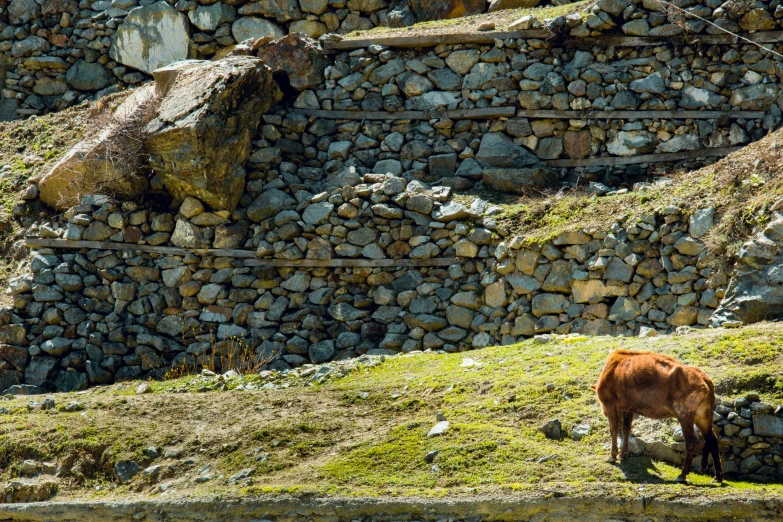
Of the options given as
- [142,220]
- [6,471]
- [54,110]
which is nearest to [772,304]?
[6,471]

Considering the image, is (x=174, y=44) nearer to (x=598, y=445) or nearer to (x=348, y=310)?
(x=348, y=310)

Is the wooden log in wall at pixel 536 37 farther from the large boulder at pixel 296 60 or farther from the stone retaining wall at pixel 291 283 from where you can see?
the stone retaining wall at pixel 291 283

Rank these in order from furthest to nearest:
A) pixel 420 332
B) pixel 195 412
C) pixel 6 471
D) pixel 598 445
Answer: pixel 420 332, pixel 195 412, pixel 6 471, pixel 598 445

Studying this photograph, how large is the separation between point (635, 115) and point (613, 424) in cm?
721

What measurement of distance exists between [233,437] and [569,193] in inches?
237

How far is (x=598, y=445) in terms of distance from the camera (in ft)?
19.9

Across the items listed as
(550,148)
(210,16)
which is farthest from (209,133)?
(210,16)

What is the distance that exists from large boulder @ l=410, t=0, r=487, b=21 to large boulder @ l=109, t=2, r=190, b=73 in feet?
13.9

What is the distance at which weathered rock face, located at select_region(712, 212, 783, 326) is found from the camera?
26.5 feet

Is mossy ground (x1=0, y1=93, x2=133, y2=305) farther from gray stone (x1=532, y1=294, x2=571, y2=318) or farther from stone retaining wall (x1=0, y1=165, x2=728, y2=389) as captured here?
gray stone (x1=532, y1=294, x2=571, y2=318)

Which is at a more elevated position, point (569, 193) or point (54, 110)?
point (54, 110)

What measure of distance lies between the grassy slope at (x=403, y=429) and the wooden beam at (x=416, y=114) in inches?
188

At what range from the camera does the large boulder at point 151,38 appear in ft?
52.7

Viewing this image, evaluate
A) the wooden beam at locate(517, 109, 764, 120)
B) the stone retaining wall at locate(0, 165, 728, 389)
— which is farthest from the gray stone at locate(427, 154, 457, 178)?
the wooden beam at locate(517, 109, 764, 120)
